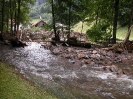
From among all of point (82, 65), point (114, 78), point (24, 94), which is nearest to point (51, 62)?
point (82, 65)

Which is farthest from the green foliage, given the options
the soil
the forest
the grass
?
the grass

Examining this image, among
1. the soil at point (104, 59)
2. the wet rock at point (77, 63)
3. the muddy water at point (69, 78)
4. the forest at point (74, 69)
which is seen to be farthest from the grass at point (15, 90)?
the wet rock at point (77, 63)

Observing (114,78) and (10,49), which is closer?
(114,78)

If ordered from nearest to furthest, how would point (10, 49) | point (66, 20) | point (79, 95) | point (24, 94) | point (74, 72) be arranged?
point (24, 94) < point (79, 95) < point (74, 72) < point (10, 49) < point (66, 20)

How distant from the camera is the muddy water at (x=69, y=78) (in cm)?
990

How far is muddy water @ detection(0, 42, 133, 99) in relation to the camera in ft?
32.5

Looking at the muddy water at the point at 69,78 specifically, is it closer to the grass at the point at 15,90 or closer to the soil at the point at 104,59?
the soil at the point at 104,59

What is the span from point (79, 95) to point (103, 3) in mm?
17954

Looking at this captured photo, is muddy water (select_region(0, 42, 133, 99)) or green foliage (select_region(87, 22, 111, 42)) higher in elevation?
green foliage (select_region(87, 22, 111, 42))

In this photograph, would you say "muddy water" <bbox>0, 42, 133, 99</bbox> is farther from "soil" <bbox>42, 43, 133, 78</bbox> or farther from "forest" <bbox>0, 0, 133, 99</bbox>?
"soil" <bbox>42, 43, 133, 78</bbox>

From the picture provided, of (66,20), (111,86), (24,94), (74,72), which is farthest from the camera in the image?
(66,20)

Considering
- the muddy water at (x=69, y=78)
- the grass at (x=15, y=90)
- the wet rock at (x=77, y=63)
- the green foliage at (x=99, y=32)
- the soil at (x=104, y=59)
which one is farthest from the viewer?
the green foliage at (x=99, y=32)

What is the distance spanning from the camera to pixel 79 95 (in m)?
9.56

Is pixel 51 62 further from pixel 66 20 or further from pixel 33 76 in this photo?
pixel 66 20
